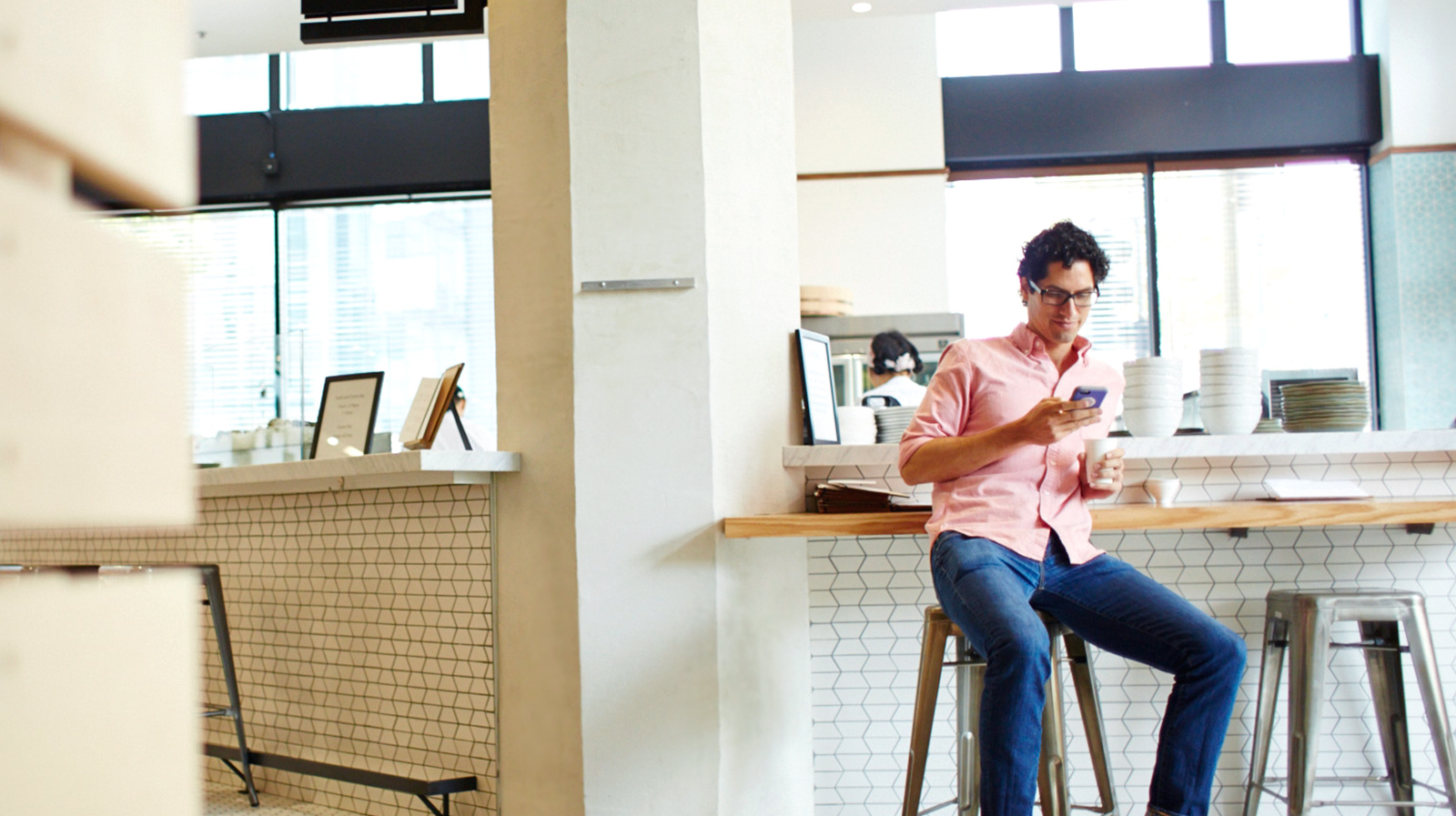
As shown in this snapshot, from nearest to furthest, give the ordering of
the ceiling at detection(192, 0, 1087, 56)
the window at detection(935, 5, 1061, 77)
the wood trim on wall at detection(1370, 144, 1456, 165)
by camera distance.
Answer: the ceiling at detection(192, 0, 1087, 56), the wood trim on wall at detection(1370, 144, 1456, 165), the window at detection(935, 5, 1061, 77)

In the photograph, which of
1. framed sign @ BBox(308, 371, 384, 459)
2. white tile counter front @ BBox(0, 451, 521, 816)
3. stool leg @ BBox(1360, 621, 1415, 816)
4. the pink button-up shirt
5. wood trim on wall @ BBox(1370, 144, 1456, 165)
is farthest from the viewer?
wood trim on wall @ BBox(1370, 144, 1456, 165)

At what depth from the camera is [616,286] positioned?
2.75m

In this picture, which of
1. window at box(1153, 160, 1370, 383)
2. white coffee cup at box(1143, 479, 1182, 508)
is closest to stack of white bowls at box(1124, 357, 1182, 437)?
white coffee cup at box(1143, 479, 1182, 508)

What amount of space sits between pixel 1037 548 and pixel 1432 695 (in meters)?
1.02

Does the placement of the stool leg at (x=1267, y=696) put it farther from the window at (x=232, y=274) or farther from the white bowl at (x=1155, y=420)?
the window at (x=232, y=274)

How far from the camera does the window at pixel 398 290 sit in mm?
6980

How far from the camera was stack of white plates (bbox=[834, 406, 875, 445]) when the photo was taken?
3.28 m

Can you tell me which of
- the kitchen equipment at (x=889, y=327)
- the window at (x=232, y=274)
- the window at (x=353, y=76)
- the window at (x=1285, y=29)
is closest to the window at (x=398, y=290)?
the window at (x=232, y=274)

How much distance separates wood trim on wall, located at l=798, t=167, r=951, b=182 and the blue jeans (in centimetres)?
436

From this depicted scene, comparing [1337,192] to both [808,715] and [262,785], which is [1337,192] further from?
[262,785]

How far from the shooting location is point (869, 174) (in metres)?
6.44

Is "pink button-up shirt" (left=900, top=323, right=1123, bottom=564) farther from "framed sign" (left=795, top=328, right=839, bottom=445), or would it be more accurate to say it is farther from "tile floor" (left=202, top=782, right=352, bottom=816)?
"tile floor" (left=202, top=782, right=352, bottom=816)

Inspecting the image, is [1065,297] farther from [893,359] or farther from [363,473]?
[893,359]

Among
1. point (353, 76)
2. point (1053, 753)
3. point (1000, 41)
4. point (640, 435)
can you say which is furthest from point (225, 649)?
point (1000, 41)
